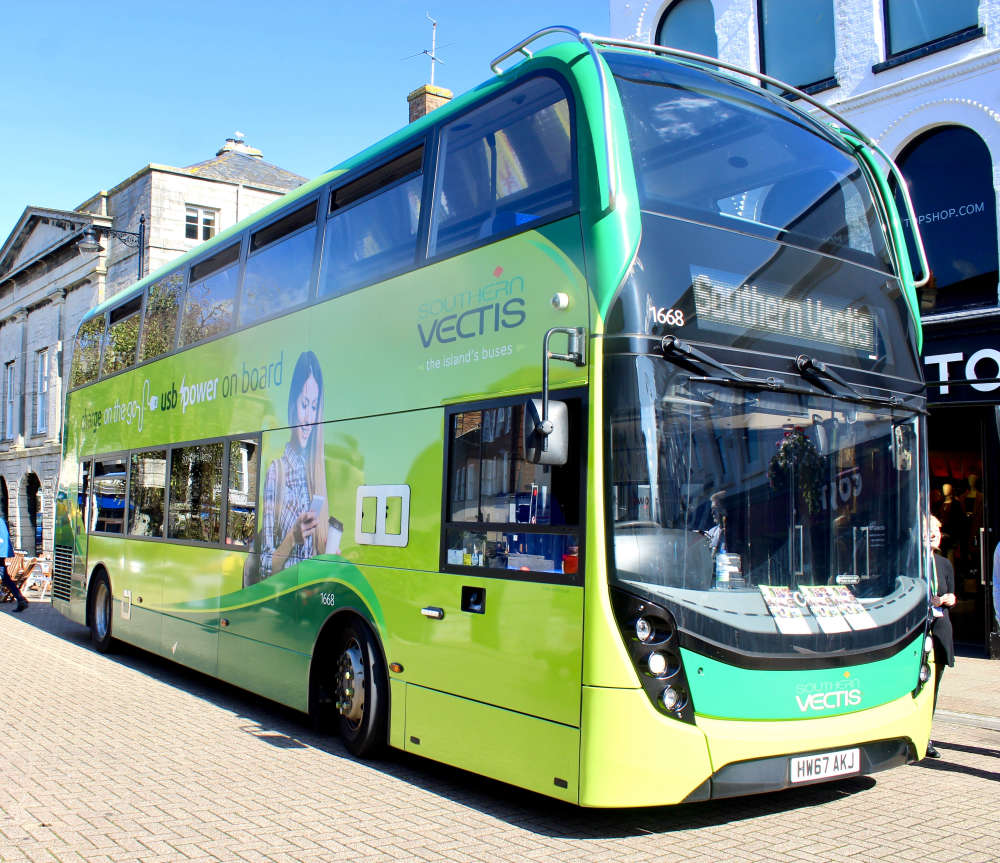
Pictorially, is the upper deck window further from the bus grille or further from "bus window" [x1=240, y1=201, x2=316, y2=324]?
the bus grille

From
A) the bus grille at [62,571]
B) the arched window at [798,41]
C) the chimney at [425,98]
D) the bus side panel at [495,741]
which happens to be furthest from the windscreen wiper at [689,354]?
the chimney at [425,98]

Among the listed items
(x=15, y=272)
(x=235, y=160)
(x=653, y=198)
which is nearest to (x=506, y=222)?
(x=653, y=198)

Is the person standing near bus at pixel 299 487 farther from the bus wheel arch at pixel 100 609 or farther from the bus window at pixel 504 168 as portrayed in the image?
the bus wheel arch at pixel 100 609

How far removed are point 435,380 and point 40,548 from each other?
33.5 meters

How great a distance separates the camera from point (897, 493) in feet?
20.4

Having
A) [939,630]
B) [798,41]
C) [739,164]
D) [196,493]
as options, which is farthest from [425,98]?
[939,630]

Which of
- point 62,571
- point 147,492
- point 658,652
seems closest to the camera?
point 658,652

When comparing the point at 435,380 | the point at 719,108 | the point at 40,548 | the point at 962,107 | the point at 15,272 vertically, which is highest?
the point at 15,272

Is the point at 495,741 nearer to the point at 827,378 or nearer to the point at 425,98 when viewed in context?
the point at 827,378

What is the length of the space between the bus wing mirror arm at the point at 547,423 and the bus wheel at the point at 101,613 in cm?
937

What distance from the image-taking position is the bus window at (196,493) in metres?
9.88

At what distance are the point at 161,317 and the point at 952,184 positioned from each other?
9.92 meters

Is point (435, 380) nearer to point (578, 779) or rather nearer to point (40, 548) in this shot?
point (578, 779)

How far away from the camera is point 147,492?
38.7 feet
